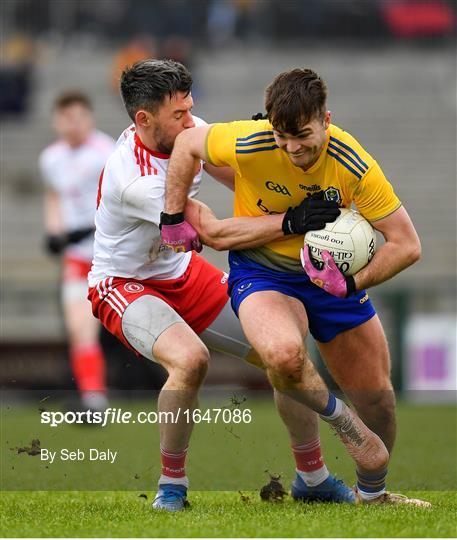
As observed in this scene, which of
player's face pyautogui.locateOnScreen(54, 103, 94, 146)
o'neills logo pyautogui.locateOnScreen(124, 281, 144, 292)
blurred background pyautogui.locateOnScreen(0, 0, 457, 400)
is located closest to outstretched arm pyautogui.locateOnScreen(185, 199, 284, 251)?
o'neills logo pyautogui.locateOnScreen(124, 281, 144, 292)

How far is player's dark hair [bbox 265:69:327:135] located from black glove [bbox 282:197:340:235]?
0.41 metres

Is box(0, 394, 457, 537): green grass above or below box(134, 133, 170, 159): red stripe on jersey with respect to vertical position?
below

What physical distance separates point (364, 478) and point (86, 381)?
434cm

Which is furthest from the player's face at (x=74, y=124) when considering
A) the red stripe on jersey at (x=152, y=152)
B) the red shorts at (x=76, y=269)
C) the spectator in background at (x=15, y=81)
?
the spectator in background at (x=15, y=81)

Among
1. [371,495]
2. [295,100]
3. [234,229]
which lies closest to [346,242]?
[234,229]

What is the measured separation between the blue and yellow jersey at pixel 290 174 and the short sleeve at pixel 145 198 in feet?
1.10

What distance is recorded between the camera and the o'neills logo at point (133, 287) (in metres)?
6.34

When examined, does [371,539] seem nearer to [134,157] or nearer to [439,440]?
[134,157]

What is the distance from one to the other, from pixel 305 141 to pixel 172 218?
31.1 inches

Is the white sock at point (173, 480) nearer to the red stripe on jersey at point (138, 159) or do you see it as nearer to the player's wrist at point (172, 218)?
the player's wrist at point (172, 218)

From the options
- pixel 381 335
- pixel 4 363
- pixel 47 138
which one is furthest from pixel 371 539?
pixel 47 138

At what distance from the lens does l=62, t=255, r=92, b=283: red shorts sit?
10.2m

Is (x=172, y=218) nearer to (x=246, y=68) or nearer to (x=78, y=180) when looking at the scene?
(x=78, y=180)

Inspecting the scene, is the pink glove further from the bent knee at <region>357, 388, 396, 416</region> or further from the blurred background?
the blurred background
